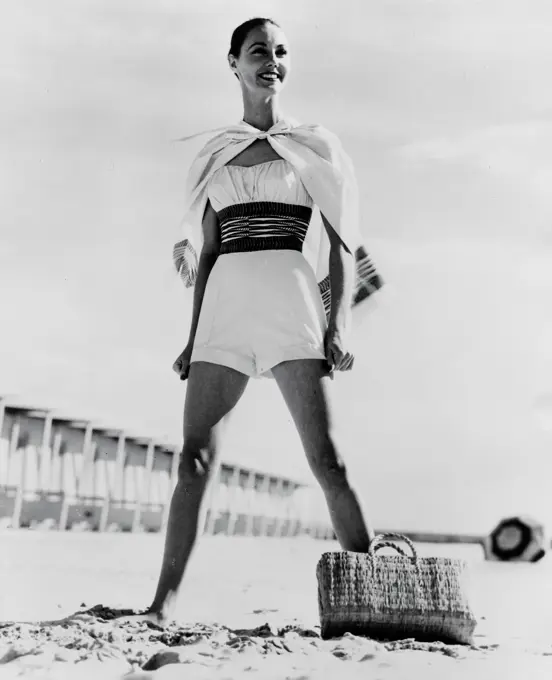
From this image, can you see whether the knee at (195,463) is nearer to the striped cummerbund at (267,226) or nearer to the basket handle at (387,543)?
the basket handle at (387,543)

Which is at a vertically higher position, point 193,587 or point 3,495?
point 3,495

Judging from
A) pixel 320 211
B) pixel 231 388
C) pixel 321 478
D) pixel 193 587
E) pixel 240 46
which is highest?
pixel 240 46

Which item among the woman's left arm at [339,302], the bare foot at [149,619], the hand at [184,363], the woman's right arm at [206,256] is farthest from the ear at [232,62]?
the bare foot at [149,619]

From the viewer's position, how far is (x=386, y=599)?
2869 mm

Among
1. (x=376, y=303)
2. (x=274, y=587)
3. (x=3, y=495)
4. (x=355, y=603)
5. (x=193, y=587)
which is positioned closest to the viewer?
(x=355, y=603)

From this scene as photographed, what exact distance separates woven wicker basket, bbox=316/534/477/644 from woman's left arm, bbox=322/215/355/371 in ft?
2.24

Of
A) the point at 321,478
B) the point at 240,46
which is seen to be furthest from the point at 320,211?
the point at 321,478

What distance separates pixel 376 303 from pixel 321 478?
0.81 m

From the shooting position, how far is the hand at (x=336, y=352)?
312 centimetres

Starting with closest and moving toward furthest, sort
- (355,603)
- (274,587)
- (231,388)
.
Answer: (355,603) → (231,388) → (274,587)

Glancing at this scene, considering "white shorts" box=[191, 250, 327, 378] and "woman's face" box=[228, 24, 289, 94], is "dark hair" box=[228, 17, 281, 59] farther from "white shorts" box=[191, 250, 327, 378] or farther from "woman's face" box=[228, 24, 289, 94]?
"white shorts" box=[191, 250, 327, 378]

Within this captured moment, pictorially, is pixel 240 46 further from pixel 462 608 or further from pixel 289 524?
pixel 289 524

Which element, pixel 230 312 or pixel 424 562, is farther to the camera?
pixel 230 312

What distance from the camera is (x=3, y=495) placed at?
16422 mm
